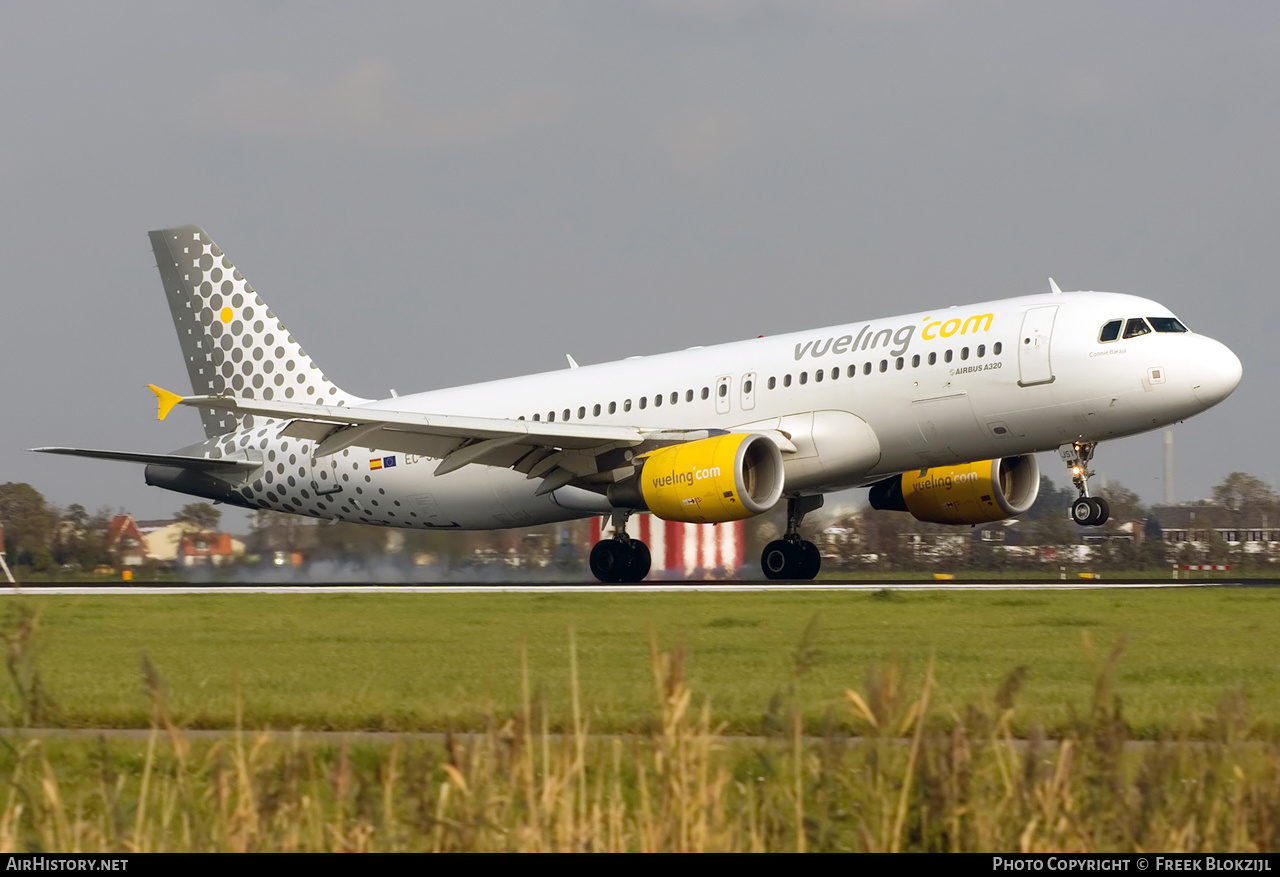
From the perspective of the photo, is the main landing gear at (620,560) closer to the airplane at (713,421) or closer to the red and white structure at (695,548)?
the airplane at (713,421)

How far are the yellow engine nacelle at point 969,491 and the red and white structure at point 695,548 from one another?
4.87 m

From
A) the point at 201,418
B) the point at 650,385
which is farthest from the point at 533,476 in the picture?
the point at 201,418

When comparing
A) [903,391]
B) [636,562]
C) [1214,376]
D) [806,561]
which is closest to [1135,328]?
[1214,376]

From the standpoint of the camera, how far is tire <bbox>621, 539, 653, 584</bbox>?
29375 millimetres

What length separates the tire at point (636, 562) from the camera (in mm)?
29375

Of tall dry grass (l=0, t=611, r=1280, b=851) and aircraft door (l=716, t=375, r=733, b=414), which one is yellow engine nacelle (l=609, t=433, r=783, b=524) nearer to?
aircraft door (l=716, t=375, r=733, b=414)

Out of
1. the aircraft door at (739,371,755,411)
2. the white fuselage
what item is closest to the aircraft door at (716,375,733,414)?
the white fuselage

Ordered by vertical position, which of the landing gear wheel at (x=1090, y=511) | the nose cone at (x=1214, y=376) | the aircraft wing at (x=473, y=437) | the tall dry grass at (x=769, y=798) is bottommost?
the tall dry grass at (x=769, y=798)

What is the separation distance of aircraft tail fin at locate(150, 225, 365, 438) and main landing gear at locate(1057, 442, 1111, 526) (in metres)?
14.3

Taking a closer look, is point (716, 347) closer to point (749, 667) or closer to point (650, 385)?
point (650, 385)

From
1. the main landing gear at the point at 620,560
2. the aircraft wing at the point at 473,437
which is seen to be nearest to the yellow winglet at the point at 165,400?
the aircraft wing at the point at 473,437

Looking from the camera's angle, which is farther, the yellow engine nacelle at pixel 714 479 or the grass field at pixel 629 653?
the yellow engine nacelle at pixel 714 479

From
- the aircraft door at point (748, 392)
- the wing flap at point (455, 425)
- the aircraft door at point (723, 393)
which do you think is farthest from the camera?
the aircraft door at point (723, 393)
